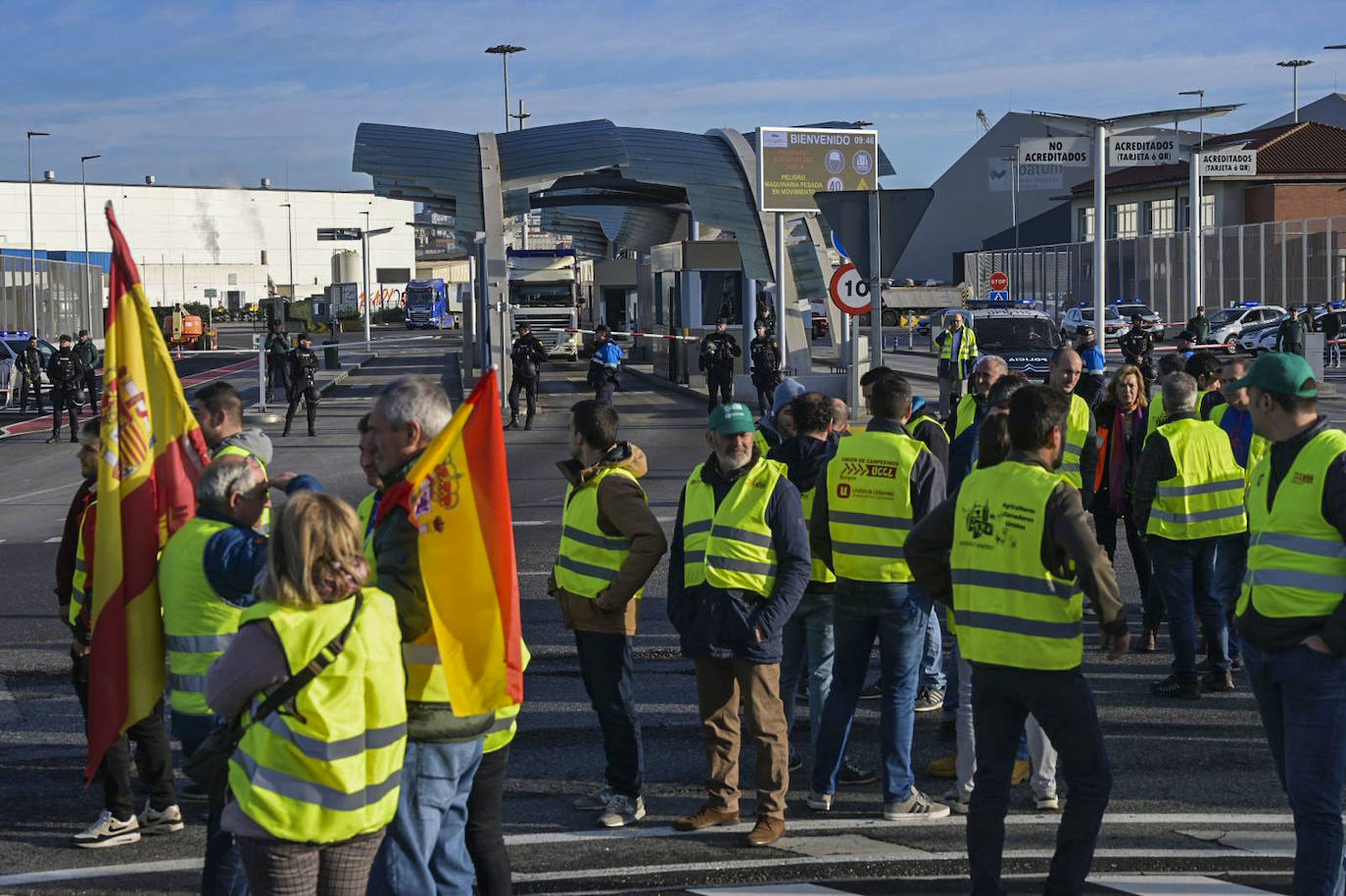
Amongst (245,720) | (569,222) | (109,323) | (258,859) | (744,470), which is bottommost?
(258,859)

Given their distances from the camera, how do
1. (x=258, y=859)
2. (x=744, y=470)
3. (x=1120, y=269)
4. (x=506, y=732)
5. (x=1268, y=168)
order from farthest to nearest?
1. (x=1268, y=168)
2. (x=1120, y=269)
3. (x=744, y=470)
4. (x=506, y=732)
5. (x=258, y=859)

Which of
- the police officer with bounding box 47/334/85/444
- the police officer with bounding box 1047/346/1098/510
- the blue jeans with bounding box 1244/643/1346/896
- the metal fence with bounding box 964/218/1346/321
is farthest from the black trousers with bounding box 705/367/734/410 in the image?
the blue jeans with bounding box 1244/643/1346/896

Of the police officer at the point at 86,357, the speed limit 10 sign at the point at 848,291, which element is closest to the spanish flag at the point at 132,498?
the speed limit 10 sign at the point at 848,291

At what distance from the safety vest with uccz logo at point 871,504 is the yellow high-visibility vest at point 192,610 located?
2551 millimetres

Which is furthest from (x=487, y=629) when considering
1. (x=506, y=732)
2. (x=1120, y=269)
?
(x=1120, y=269)

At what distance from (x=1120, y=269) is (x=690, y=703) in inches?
2461

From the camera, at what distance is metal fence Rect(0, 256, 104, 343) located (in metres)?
48.3

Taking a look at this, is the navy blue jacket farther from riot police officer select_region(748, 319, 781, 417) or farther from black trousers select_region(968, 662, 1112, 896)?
riot police officer select_region(748, 319, 781, 417)

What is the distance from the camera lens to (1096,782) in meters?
5.13

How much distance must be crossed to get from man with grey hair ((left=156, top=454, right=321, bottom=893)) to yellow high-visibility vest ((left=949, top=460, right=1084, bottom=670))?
222 centimetres

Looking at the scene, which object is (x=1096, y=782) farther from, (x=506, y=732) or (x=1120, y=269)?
(x=1120, y=269)

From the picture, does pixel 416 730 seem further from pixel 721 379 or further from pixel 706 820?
pixel 721 379

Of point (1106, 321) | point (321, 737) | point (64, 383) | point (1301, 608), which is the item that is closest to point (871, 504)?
point (1301, 608)

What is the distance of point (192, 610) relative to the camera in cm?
527
